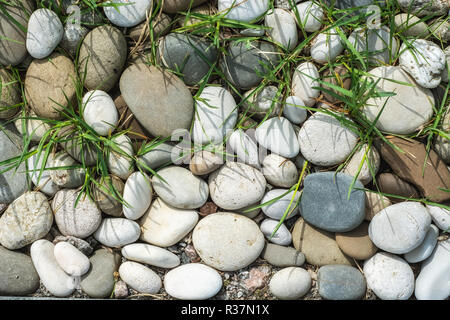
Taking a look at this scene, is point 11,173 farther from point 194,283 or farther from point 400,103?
point 400,103

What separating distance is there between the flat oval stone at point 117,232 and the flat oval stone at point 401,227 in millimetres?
1067

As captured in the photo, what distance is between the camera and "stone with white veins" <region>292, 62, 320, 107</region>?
1.88 meters

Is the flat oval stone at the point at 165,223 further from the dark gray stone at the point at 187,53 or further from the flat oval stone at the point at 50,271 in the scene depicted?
the dark gray stone at the point at 187,53

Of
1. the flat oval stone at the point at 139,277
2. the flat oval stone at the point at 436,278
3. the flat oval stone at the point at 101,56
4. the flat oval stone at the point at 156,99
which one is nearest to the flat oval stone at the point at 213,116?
the flat oval stone at the point at 156,99

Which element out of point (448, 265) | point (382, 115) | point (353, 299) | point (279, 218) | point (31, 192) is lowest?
point (353, 299)

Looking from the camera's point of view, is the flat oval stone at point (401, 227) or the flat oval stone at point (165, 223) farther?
the flat oval stone at point (165, 223)

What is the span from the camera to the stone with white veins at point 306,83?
1.88 m

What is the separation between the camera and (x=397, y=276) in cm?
187

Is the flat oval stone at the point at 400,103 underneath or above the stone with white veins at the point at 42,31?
underneath

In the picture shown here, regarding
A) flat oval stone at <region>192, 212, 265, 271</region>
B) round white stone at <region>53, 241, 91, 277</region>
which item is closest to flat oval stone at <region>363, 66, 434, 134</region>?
flat oval stone at <region>192, 212, 265, 271</region>

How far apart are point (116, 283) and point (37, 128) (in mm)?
785

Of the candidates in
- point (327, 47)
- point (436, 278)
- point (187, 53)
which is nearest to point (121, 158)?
point (187, 53)

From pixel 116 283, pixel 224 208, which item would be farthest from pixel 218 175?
pixel 116 283

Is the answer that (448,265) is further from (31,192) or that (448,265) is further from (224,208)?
(31,192)
